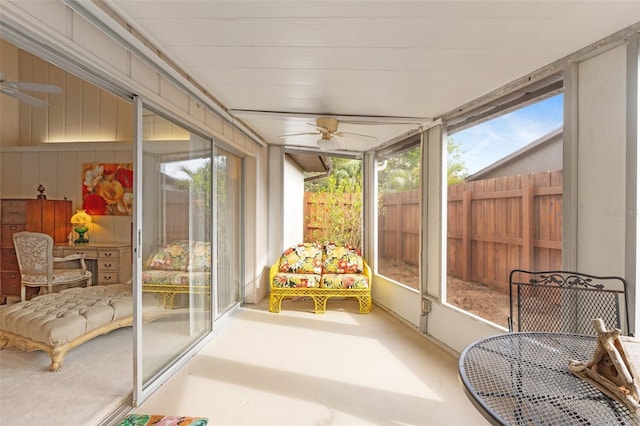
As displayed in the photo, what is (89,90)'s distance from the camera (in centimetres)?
521

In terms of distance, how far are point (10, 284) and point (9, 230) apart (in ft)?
2.56

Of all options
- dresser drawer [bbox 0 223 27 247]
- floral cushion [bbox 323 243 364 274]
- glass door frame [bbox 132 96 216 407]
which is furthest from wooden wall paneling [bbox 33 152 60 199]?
floral cushion [bbox 323 243 364 274]

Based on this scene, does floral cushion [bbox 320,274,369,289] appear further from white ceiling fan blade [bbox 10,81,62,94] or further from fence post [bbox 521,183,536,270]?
white ceiling fan blade [bbox 10,81,62,94]

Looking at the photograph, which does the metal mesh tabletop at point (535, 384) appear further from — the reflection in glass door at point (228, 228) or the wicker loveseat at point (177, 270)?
the reflection in glass door at point (228, 228)

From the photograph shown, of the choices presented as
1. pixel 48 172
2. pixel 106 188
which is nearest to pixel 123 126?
pixel 106 188

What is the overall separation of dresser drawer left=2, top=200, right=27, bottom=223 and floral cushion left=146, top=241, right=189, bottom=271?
364cm

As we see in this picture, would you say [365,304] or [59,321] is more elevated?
[59,321]

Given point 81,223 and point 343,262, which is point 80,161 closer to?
point 81,223

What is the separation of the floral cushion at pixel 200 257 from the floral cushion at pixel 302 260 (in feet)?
4.56

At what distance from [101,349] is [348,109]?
3.31 meters

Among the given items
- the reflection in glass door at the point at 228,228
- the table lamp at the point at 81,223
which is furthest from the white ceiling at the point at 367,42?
the table lamp at the point at 81,223

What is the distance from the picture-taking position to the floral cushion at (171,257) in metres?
2.52

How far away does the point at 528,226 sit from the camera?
252cm

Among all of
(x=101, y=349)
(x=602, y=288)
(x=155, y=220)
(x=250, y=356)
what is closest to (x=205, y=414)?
(x=250, y=356)
